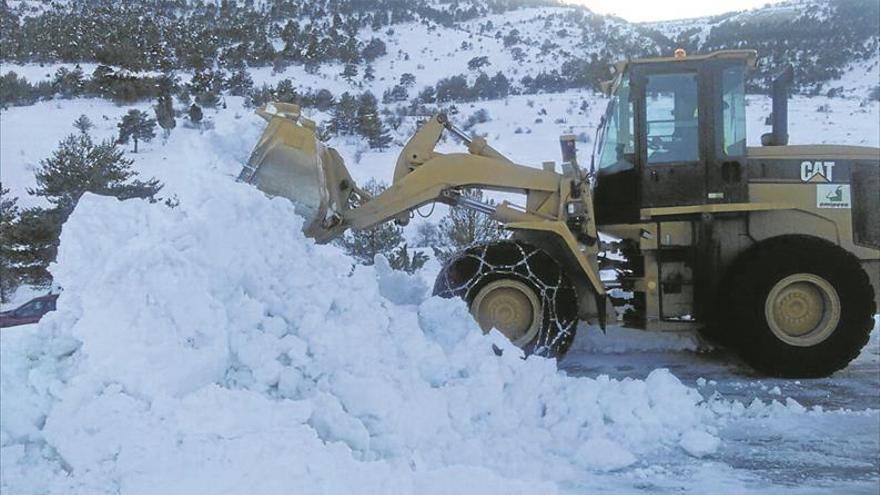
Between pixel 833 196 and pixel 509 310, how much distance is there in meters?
3.02

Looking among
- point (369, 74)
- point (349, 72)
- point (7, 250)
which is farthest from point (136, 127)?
point (369, 74)

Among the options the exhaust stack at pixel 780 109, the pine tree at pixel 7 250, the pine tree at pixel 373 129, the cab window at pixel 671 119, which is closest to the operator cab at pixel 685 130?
the cab window at pixel 671 119

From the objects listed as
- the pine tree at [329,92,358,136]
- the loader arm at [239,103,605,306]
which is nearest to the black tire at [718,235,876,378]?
the loader arm at [239,103,605,306]

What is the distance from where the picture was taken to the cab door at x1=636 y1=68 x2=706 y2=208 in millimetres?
7438

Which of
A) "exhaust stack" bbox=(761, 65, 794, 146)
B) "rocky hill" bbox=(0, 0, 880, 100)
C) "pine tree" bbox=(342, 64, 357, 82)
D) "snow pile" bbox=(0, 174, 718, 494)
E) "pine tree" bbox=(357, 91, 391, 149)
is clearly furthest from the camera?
"pine tree" bbox=(342, 64, 357, 82)

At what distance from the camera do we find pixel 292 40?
4209 cm

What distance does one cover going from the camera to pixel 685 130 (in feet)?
24.6

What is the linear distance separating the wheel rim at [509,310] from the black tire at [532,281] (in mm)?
41

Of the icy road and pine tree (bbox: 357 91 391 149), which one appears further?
pine tree (bbox: 357 91 391 149)

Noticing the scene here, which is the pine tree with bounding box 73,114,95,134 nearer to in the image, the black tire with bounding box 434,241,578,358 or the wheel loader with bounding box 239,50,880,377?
the wheel loader with bounding box 239,50,880,377

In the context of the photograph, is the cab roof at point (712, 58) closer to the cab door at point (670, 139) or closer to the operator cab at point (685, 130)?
the operator cab at point (685, 130)

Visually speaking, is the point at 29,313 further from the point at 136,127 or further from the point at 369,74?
the point at 369,74

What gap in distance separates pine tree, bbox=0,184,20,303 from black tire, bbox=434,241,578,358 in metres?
11.6

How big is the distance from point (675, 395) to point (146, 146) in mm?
22661
